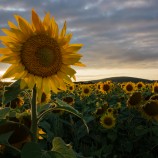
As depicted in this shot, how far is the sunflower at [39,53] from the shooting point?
9.70 feet

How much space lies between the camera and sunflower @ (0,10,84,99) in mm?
2957

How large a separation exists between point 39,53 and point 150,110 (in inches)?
154

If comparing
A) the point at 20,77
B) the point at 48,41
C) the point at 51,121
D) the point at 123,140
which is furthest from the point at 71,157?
the point at 51,121

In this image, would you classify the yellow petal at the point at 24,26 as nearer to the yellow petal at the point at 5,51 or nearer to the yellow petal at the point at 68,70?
the yellow petal at the point at 5,51

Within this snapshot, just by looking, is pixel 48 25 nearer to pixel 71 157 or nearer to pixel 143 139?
pixel 71 157

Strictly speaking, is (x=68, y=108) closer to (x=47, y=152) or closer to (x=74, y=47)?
(x=47, y=152)

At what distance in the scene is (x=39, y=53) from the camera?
3.06 metres

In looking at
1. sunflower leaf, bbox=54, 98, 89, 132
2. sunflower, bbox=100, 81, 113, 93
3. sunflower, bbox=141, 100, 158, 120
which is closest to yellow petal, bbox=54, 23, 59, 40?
sunflower leaf, bbox=54, 98, 89, 132

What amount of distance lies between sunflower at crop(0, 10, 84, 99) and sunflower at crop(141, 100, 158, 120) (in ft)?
12.3

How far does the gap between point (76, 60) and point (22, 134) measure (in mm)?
759

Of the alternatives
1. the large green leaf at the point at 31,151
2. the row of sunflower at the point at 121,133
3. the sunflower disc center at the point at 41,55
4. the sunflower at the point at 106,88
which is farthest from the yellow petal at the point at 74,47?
the sunflower at the point at 106,88

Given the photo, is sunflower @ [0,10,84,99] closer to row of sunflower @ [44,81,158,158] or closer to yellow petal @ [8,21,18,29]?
yellow petal @ [8,21,18,29]

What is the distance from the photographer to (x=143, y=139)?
6.57 meters

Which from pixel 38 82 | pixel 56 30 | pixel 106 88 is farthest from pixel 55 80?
pixel 106 88
